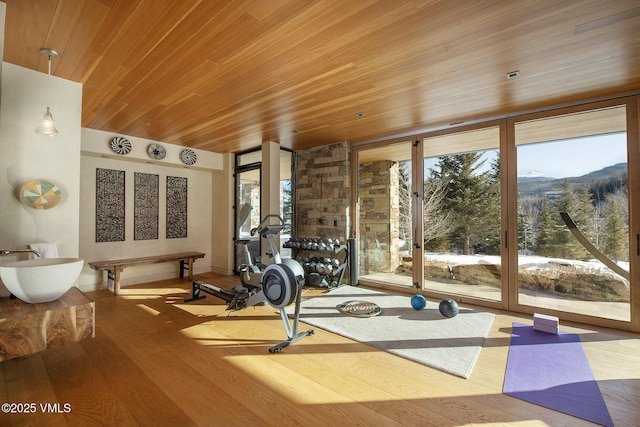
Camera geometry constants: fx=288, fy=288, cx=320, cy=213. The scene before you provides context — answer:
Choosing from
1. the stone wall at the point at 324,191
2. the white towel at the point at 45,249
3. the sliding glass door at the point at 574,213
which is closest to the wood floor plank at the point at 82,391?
the white towel at the point at 45,249

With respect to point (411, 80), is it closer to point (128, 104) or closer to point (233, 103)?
point (233, 103)

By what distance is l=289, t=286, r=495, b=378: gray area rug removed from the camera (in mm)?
2533

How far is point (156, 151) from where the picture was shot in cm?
523

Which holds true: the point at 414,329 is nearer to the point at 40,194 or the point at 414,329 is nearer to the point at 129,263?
the point at 40,194

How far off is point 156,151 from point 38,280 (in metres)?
3.86

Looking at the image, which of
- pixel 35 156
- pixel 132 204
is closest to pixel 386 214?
pixel 35 156

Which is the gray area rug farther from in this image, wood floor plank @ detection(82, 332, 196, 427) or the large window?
wood floor plank @ detection(82, 332, 196, 427)

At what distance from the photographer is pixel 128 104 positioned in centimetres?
354

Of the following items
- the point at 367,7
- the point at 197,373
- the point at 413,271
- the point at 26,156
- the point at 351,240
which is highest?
the point at 367,7

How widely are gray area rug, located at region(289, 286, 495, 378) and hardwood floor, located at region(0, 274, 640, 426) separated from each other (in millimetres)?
119

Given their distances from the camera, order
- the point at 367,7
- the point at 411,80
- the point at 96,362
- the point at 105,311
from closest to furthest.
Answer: the point at 367,7 → the point at 96,362 → the point at 411,80 → the point at 105,311

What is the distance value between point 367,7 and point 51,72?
10.0 feet

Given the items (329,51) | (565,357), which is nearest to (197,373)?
(329,51)

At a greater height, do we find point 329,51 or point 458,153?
point 329,51
